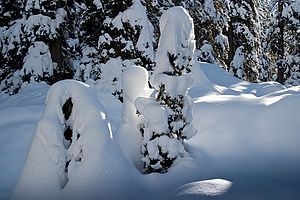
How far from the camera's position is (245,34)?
2442 centimetres

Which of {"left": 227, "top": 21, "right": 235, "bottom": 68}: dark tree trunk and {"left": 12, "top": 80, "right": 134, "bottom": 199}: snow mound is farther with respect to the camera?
{"left": 227, "top": 21, "right": 235, "bottom": 68}: dark tree trunk

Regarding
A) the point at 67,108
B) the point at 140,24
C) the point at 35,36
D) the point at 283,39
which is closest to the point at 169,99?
the point at 67,108

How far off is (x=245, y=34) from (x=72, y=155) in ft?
71.9

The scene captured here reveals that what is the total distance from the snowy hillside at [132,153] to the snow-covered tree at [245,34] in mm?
16080

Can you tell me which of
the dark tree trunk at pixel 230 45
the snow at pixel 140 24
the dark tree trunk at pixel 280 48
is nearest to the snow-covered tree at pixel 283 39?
the dark tree trunk at pixel 280 48

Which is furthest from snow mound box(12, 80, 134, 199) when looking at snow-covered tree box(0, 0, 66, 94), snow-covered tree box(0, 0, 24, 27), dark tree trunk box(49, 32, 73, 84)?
snow-covered tree box(0, 0, 24, 27)

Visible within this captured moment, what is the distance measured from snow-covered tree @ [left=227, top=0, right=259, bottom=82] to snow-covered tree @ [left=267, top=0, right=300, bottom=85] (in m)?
1.80

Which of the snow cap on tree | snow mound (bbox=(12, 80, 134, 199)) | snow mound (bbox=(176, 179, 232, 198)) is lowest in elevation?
snow mound (bbox=(176, 179, 232, 198))

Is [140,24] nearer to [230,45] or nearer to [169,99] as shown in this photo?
[169,99]

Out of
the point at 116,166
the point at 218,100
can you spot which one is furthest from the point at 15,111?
the point at 116,166

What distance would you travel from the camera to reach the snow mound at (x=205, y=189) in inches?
181

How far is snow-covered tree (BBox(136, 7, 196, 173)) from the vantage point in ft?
20.2

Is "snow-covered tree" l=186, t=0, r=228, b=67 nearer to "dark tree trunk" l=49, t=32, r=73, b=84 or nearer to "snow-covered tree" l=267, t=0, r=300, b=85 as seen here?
"snow-covered tree" l=267, t=0, r=300, b=85

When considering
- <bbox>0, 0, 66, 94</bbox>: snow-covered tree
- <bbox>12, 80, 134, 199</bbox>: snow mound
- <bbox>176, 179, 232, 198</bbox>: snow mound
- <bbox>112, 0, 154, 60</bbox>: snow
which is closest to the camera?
<bbox>12, 80, 134, 199</bbox>: snow mound
